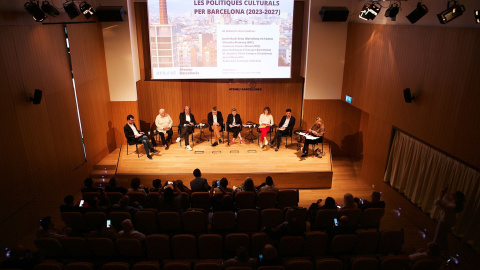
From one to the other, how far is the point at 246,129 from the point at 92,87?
465 centimetres

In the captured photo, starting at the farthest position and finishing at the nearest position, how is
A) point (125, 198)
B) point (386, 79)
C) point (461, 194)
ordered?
1. point (386, 79)
2. point (125, 198)
3. point (461, 194)

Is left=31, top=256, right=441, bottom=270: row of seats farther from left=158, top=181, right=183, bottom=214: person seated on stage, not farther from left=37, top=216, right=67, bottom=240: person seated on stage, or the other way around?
left=158, top=181, right=183, bottom=214: person seated on stage

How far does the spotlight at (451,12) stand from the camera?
5.04 metres

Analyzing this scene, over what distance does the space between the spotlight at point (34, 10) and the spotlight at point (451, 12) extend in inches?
269

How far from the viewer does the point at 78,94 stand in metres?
8.01

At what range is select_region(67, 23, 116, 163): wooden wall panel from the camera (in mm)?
8039

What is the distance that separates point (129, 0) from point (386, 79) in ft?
22.6

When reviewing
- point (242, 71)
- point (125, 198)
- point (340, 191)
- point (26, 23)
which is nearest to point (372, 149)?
point (340, 191)

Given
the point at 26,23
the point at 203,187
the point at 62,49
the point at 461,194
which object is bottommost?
the point at 203,187

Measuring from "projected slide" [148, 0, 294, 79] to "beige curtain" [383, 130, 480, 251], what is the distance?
4.08 metres

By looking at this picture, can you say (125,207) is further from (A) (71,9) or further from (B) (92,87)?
(A) (71,9)

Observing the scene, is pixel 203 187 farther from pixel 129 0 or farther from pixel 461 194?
pixel 129 0

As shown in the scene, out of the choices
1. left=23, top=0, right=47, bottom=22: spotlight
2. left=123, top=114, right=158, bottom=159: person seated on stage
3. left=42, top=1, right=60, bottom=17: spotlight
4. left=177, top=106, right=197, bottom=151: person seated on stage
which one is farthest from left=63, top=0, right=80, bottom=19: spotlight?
left=177, top=106, right=197, bottom=151: person seated on stage

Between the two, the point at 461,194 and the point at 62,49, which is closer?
the point at 461,194
